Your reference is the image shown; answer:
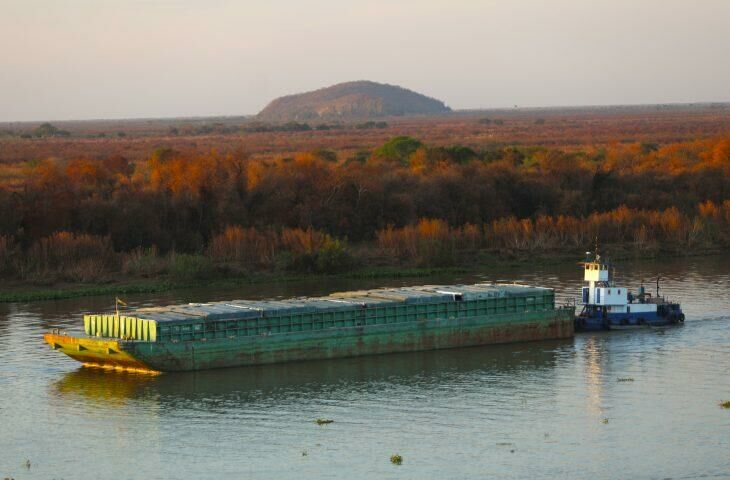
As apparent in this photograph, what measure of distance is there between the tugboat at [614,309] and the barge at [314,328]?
1994 millimetres

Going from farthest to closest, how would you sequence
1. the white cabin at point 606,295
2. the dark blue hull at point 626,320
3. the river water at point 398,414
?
the white cabin at point 606,295, the dark blue hull at point 626,320, the river water at point 398,414

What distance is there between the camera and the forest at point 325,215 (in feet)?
240

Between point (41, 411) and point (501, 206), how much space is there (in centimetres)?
5660

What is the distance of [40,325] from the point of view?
56000 millimetres

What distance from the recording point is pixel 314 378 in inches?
1774

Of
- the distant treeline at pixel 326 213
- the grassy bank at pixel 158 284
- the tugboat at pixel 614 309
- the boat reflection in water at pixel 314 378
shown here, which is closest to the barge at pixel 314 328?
the boat reflection in water at pixel 314 378

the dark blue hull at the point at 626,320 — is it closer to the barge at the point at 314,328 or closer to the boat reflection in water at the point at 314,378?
the barge at the point at 314,328

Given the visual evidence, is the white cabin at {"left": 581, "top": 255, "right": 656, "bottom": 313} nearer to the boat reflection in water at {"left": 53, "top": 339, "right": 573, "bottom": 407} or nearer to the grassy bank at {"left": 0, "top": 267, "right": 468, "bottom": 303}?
the boat reflection in water at {"left": 53, "top": 339, "right": 573, "bottom": 407}

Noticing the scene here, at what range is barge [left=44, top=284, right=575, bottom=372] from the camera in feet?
150

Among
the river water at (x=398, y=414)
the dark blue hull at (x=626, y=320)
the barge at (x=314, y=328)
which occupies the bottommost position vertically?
the river water at (x=398, y=414)

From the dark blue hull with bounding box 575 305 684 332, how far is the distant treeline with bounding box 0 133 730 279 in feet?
66.5

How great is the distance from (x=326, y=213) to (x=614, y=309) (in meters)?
33.6

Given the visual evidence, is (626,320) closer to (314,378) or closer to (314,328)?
(314,328)

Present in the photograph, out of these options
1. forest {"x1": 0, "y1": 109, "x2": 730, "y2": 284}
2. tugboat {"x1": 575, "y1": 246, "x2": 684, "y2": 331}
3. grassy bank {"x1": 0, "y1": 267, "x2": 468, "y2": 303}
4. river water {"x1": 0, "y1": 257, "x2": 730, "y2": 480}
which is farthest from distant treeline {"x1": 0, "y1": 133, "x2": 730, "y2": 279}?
river water {"x1": 0, "y1": 257, "x2": 730, "y2": 480}
